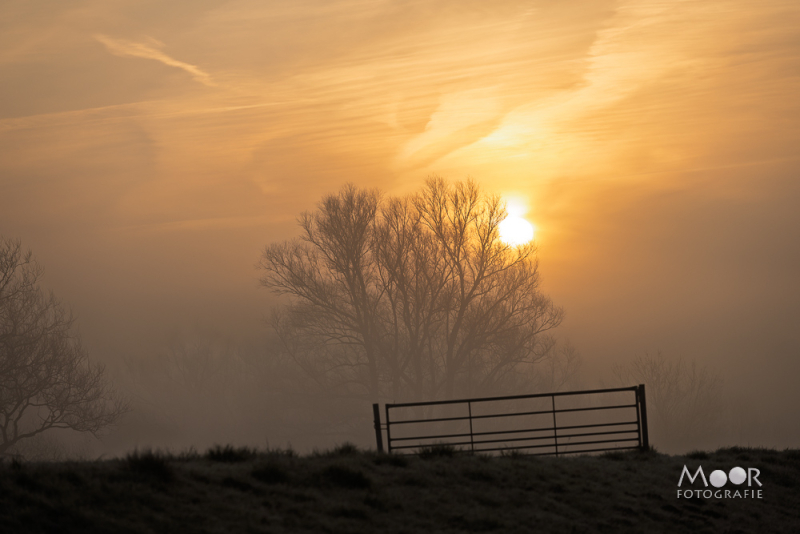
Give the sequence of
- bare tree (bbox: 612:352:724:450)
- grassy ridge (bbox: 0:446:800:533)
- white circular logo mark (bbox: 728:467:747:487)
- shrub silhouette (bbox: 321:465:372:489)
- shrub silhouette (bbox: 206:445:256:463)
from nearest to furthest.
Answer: grassy ridge (bbox: 0:446:800:533)
shrub silhouette (bbox: 321:465:372:489)
shrub silhouette (bbox: 206:445:256:463)
white circular logo mark (bbox: 728:467:747:487)
bare tree (bbox: 612:352:724:450)

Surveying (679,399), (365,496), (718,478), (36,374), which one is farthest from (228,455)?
(679,399)

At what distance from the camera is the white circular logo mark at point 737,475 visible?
36.8ft

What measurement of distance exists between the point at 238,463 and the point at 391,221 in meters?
27.9

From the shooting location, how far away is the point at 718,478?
36.4 feet

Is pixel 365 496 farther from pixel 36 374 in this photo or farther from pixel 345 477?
pixel 36 374

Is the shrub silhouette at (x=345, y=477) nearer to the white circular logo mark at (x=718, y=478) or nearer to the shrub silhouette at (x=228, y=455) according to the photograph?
the shrub silhouette at (x=228, y=455)

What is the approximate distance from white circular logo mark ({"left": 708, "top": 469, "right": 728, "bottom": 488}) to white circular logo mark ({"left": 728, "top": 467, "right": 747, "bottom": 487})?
13 cm

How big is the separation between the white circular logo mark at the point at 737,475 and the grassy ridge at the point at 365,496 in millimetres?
338

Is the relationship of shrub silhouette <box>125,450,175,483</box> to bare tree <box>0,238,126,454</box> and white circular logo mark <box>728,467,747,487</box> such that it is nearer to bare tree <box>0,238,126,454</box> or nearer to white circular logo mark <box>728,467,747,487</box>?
white circular logo mark <box>728,467,747,487</box>

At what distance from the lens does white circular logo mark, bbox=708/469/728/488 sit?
1086 cm

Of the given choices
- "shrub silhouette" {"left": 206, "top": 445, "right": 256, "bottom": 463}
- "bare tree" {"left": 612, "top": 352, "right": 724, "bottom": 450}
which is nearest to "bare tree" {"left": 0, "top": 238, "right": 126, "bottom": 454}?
"shrub silhouette" {"left": 206, "top": 445, "right": 256, "bottom": 463}

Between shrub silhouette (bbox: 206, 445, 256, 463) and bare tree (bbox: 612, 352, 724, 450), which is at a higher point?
shrub silhouette (bbox: 206, 445, 256, 463)

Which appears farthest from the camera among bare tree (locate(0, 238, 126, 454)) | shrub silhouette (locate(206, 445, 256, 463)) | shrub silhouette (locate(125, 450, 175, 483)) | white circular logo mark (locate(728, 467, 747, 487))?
bare tree (locate(0, 238, 126, 454))

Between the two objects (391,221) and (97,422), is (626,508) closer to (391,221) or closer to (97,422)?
(97,422)
